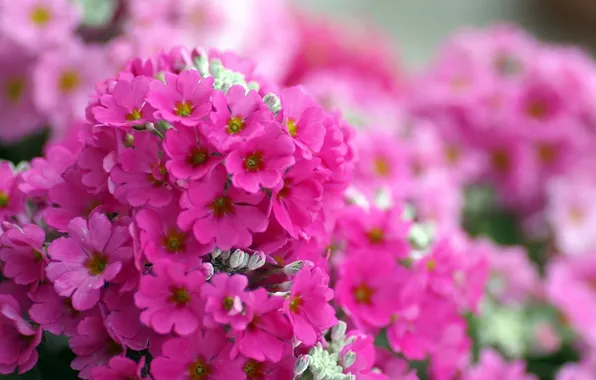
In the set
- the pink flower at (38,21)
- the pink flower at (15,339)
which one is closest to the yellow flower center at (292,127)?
the pink flower at (15,339)

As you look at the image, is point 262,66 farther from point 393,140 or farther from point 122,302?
point 122,302

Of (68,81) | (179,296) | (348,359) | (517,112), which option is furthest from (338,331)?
(517,112)

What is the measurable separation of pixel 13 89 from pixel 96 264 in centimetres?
50

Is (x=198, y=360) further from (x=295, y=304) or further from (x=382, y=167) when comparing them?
(x=382, y=167)

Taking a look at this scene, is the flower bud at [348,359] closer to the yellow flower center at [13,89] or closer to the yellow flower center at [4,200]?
the yellow flower center at [4,200]

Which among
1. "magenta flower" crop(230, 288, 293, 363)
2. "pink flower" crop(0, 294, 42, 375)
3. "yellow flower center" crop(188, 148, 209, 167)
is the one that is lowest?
"pink flower" crop(0, 294, 42, 375)

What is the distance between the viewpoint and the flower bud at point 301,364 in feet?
1.50

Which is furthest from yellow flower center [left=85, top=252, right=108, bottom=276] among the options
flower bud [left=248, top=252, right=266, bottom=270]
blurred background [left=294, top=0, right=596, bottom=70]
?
blurred background [left=294, top=0, right=596, bottom=70]

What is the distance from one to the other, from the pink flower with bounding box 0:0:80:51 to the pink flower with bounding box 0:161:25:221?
337mm

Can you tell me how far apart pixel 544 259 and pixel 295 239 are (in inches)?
27.2

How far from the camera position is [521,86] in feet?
3.49

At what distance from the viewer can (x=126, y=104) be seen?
1.58ft

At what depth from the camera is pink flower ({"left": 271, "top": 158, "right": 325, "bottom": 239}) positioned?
0.47m

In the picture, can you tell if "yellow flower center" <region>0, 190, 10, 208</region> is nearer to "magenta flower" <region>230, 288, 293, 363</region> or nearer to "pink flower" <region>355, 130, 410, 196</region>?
"magenta flower" <region>230, 288, 293, 363</region>
